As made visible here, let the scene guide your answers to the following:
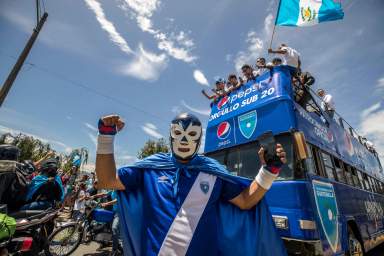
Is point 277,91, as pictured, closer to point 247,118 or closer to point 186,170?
point 247,118

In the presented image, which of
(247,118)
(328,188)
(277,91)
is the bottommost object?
(328,188)

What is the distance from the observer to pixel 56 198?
420cm

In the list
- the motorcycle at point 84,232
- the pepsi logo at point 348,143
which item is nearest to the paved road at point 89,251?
the motorcycle at point 84,232

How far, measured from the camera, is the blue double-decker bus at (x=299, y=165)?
3.42 m

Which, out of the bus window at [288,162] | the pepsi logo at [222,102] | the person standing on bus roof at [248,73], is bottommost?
the bus window at [288,162]

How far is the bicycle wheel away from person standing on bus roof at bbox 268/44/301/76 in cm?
620

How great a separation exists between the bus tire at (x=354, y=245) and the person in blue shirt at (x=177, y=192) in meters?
3.55

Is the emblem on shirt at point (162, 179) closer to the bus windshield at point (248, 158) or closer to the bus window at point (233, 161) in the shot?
the bus windshield at point (248, 158)

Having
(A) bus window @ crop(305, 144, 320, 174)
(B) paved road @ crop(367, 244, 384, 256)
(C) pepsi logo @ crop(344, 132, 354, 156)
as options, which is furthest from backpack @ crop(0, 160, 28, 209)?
(B) paved road @ crop(367, 244, 384, 256)

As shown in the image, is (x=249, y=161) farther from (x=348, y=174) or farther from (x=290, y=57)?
(x=348, y=174)

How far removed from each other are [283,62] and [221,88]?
1.92m

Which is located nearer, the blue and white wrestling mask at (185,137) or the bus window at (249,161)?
the blue and white wrestling mask at (185,137)

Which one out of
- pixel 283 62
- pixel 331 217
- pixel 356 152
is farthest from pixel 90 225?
pixel 356 152

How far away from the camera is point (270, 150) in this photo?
1851 mm
